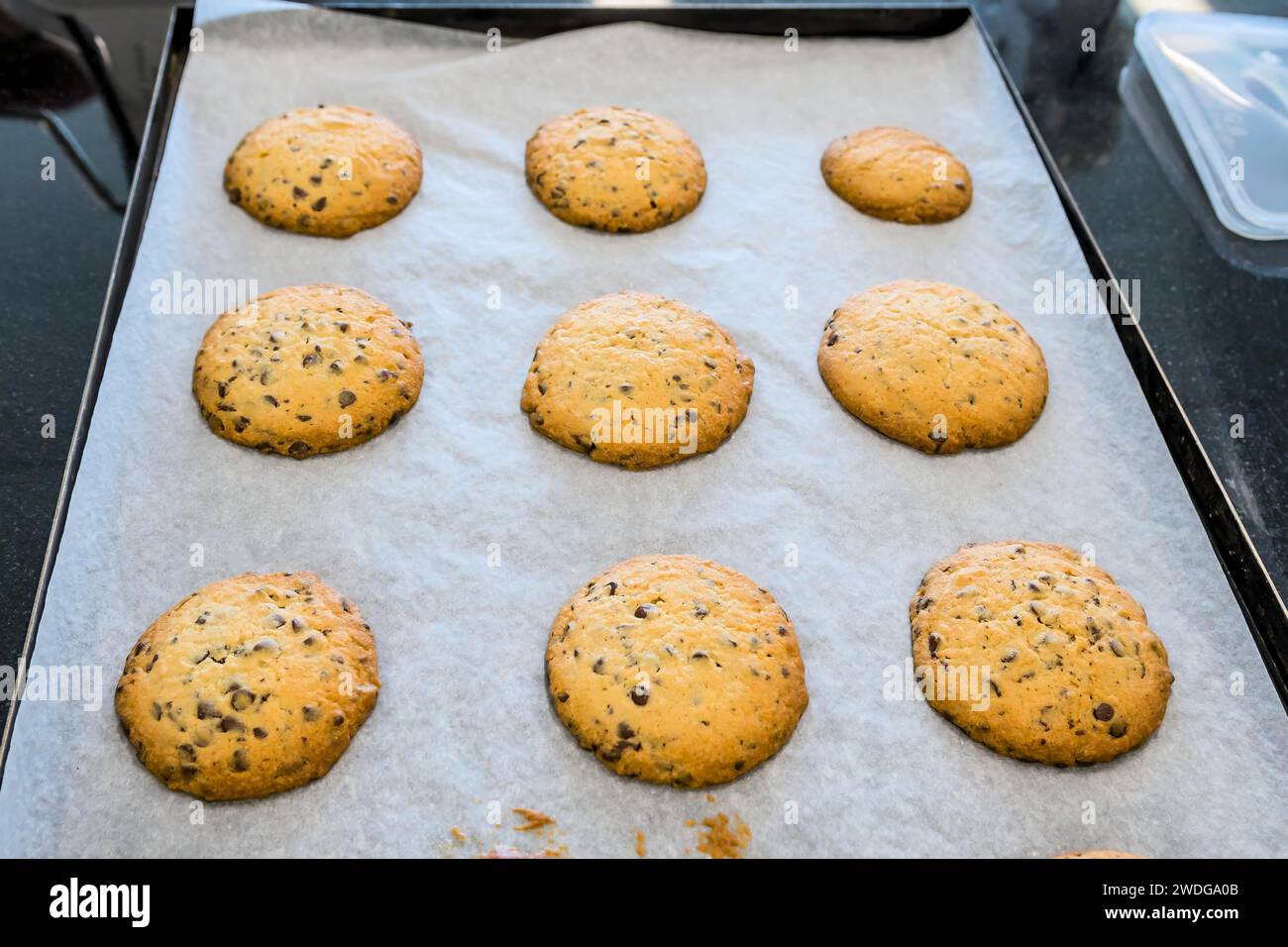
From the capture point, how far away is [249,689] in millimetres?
1746

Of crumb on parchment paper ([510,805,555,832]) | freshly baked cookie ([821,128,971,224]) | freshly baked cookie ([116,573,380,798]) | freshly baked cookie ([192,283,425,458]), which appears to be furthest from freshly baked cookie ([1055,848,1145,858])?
freshly baked cookie ([821,128,971,224])

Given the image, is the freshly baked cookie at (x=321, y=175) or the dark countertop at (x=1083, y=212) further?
the freshly baked cookie at (x=321, y=175)

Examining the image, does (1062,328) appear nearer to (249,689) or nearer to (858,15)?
(858,15)

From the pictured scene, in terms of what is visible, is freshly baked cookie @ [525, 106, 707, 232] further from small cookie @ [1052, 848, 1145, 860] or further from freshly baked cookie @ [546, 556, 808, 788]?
small cookie @ [1052, 848, 1145, 860]

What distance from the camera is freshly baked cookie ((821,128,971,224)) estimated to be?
267 cm

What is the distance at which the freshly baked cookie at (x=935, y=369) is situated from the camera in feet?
7.34

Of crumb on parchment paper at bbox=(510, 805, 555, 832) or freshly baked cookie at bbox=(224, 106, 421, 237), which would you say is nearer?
crumb on parchment paper at bbox=(510, 805, 555, 832)

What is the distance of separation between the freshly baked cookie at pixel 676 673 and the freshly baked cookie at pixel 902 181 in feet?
4.02

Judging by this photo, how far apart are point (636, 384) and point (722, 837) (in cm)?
97

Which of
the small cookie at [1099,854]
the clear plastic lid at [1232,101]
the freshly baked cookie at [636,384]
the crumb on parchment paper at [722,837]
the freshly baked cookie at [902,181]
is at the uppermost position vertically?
the clear plastic lid at [1232,101]

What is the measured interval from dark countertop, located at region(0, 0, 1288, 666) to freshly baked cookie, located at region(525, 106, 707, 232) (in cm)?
105

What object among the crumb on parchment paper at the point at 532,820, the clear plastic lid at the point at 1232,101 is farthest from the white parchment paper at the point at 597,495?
the clear plastic lid at the point at 1232,101

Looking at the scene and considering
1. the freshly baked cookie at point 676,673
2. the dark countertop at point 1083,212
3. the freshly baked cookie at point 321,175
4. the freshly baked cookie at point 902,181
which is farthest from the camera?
the freshly baked cookie at point 902,181

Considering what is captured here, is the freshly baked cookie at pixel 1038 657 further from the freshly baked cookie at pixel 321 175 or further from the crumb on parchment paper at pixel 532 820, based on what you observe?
the freshly baked cookie at pixel 321 175
